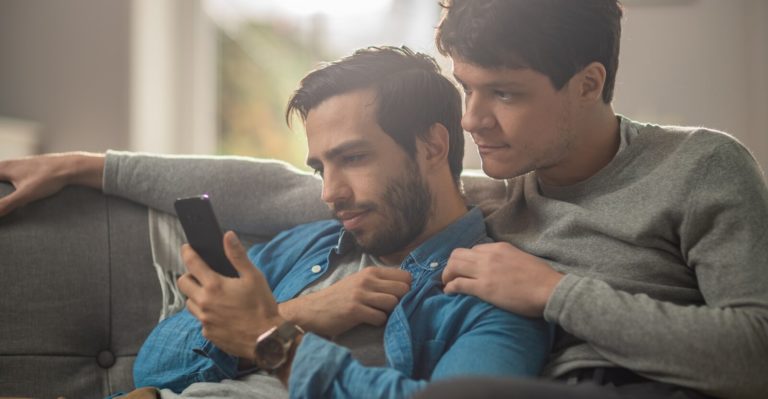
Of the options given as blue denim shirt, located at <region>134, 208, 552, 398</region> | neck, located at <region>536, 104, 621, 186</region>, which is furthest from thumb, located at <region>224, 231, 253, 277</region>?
neck, located at <region>536, 104, 621, 186</region>

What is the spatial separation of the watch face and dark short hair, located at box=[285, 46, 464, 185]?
386 millimetres

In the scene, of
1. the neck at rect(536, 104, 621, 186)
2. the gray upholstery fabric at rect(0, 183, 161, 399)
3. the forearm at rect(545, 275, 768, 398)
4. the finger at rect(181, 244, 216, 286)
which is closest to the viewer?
the forearm at rect(545, 275, 768, 398)

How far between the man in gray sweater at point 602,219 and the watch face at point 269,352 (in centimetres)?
26

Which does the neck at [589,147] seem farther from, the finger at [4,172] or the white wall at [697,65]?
the white wall at [697,65]

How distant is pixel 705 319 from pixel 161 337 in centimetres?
81

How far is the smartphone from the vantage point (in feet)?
3.53

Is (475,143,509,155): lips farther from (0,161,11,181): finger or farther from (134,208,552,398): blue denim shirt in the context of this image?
(0,161,11,181): finger

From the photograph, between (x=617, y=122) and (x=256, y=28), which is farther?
(x=256, y=28)

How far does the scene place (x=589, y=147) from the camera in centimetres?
121

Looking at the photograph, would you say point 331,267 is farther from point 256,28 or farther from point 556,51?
point 256,28

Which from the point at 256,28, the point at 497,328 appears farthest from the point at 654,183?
the point at 256,28

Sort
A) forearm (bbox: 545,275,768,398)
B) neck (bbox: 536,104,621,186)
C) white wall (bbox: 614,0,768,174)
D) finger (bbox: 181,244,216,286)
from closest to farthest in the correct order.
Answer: forearm (bbox: 545,275,768,398) → finger (bbox: 181,244,216,286) → neck (bbox: 536,104,621,186) → white wall (bbox: 614,0,768,174)

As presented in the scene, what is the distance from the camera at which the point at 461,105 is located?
1.38m

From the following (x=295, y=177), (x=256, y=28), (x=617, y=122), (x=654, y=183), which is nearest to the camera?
(x=654, y=183)
